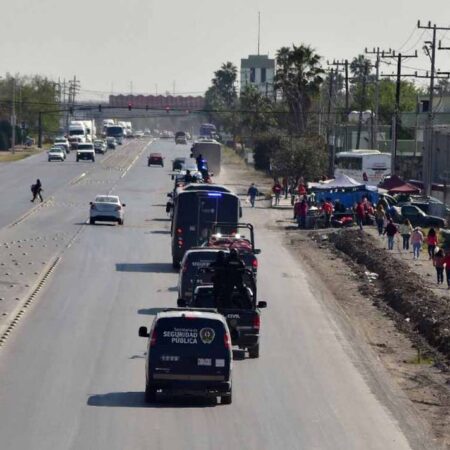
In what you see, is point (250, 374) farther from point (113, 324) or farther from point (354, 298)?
point (354, 298)

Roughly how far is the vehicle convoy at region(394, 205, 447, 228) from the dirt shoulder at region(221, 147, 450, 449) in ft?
→ 12.8

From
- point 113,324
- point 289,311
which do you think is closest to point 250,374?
point 113,324

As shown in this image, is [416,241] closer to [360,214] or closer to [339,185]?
[360,214]

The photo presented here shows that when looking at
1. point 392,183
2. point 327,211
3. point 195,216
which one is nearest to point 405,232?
point 327,211

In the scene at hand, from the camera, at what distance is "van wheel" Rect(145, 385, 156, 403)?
22.1 meters

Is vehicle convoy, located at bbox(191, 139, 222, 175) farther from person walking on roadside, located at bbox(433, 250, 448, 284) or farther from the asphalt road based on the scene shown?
person walking on roadside, located at bbox(433, 250, 448, 284)

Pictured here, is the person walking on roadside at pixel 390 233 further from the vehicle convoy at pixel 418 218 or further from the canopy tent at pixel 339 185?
the canopy tent at pixel 339 185

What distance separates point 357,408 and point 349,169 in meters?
75.0

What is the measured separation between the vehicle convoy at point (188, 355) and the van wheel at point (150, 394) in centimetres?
2

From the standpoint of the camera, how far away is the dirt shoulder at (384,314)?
25266mm

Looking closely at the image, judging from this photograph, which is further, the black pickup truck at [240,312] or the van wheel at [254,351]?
the van wheel at [254,351]

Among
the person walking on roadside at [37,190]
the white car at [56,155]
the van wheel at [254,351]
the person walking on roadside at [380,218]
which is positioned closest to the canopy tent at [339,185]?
the person walking on roadside at [380,218]

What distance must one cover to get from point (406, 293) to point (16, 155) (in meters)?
114

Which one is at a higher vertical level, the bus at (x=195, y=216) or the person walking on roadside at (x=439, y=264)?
the bus at (x=195, y=216)
